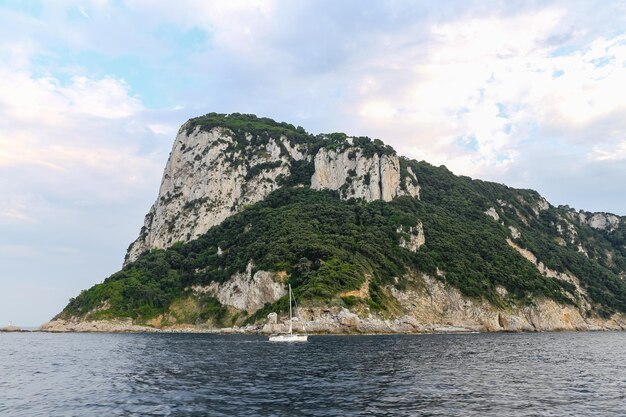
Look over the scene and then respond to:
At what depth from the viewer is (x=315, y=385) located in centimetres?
4512

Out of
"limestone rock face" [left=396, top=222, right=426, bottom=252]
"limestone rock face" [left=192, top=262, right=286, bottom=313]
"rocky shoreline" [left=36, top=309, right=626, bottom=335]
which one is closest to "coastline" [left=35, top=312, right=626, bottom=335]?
"rocky shoreline" [left=36, top=309, right=626, bottom=335]

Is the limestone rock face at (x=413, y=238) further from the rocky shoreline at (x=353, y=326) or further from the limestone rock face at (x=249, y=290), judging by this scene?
the limestone rock face at (x=249, y=290)

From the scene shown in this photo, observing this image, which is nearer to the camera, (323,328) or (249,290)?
(323,328)

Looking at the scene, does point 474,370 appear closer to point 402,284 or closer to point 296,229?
point 402,284

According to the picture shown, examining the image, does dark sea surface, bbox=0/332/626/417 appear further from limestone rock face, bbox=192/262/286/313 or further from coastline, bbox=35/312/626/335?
limestone rock face, bbox=192/262/286/313

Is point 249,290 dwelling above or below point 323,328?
above

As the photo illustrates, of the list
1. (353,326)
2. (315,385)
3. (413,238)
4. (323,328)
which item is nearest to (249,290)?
(323,328)

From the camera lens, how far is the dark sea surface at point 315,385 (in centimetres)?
3538

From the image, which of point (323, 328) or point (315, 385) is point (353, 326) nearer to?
point (323, 328)

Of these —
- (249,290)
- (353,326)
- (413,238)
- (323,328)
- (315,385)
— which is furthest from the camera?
(413,238)

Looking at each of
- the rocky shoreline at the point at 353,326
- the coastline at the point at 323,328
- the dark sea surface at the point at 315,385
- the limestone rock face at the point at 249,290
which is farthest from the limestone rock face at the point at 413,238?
the dark sea surface at the point at 315,385

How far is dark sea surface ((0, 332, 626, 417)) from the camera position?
35.4 m

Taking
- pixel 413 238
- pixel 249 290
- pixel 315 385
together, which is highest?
pixel 413 238

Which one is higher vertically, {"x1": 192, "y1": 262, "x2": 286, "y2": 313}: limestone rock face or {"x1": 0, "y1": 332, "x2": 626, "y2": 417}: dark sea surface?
{"x1": 192, "y1": 262, "x2": 286, "y2": 313}: limestone rock face
